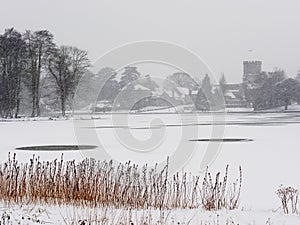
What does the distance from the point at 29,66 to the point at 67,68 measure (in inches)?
215

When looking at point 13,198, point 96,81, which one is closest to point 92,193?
point 13,198

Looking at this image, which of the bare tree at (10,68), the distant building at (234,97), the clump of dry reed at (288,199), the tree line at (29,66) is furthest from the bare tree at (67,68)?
the clump of dry reed at (288,199)

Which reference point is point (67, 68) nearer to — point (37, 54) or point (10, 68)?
point (37, 54)

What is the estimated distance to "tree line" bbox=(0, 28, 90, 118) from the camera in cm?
6400

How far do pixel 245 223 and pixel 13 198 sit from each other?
4.42 metres

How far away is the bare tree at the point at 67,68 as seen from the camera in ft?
218

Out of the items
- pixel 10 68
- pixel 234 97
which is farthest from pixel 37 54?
pixel 234 97

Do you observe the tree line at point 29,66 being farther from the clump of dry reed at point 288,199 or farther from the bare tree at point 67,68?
the clump of dry reed at point 288,199

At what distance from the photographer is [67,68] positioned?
67750 millimetres

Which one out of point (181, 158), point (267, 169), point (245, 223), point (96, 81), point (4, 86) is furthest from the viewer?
point (96, 81)

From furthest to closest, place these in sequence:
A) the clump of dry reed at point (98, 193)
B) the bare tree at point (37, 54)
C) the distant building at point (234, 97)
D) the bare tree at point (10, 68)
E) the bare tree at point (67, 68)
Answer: the distant building at point (234, 97) → the bare tree at point (67, 68) → the bare tree at point (37, 54) → the bare tree at point (10, 68) → the clump of dry reed at point (98, 193)

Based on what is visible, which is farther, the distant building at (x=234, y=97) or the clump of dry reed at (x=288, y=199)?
the distant building at (x=234, y=97)

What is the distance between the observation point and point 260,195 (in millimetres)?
11188

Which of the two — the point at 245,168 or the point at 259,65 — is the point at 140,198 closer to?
the point at 245,168
